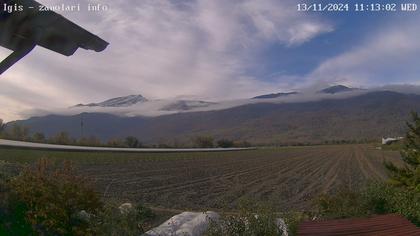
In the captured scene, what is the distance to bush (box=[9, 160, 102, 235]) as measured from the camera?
671 centimetres

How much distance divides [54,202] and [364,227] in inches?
165

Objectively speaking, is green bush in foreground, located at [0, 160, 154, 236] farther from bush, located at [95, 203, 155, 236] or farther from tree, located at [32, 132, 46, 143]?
tree, located at [32, 132, 46, 143]

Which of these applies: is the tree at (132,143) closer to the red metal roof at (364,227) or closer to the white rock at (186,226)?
the white rock at (186,226)

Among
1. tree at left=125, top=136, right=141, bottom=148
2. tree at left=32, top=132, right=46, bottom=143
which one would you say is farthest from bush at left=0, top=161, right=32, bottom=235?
tree at left=125, top=136, right=141, bottom=148

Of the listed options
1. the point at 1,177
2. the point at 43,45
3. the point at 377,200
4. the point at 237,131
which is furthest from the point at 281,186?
the point at 237,131

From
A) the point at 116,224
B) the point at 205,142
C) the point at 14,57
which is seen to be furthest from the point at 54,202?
the point at 205,142

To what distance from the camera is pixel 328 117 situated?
633ft

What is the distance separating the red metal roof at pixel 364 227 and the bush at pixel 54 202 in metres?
2.97

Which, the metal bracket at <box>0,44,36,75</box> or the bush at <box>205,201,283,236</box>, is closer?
the metal bracket at <box>0,44,36,75</box>

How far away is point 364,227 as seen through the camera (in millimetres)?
6227

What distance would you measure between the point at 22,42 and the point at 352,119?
190 meters

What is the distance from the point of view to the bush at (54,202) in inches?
264

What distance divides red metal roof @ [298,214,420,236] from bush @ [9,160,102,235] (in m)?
2.97

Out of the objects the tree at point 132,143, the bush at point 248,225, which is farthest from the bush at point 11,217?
the tree at point 132,143
